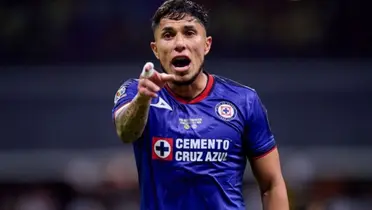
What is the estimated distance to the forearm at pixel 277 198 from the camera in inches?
237

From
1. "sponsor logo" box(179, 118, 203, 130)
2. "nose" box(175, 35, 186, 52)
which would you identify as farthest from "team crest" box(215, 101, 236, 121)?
"nose" box(175, 35, 186, 52)

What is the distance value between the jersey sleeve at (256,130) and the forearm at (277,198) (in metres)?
0.21

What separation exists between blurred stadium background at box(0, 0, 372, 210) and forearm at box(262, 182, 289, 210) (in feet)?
24.8

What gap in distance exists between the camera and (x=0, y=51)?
14.6 m

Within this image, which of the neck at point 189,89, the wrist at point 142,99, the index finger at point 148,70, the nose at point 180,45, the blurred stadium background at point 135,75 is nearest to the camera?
the index finger at point 148,70

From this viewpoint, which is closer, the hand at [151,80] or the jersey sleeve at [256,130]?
the hand at [151,80]

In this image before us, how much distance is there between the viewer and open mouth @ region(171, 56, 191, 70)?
5.69 meters

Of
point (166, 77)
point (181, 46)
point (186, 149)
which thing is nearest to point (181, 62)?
point (181, 46)

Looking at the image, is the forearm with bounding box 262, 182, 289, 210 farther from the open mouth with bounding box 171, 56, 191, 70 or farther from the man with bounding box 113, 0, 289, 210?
the open mouth with bounding box 171, 56, 191, 70

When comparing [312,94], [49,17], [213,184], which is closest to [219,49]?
[312,94]

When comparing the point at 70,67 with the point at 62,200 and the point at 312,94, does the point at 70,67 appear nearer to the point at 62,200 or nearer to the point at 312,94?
the point at 62,200

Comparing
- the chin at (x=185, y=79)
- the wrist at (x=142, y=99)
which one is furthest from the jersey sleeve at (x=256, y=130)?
the wrist at (x=142, y=99)

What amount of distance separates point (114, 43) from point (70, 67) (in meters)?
0.63

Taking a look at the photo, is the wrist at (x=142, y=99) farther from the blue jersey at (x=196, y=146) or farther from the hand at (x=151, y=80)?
the blue jersey at (x=196, y=146)
